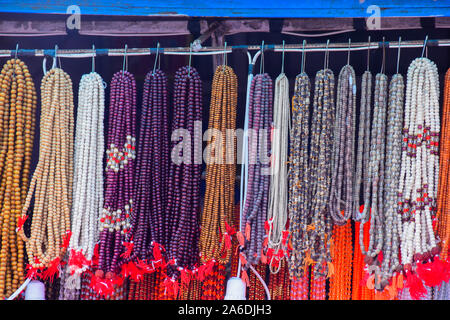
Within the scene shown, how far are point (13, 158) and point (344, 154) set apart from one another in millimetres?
1978

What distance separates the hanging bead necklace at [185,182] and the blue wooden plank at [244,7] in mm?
404

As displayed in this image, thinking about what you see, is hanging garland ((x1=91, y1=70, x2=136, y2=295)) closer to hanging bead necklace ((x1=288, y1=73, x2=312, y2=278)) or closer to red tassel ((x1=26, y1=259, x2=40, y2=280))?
red tassel ((x1=26, y1=259, x2=40, y2=280))

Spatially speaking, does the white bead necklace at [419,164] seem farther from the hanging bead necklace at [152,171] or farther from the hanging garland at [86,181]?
the hanging garland at [86,181]

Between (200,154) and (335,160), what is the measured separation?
81 centimetres

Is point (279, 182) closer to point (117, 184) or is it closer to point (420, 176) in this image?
point (420, 176)

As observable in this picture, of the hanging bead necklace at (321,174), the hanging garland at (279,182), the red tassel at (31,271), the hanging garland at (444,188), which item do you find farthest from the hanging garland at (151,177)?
the hanging garland at (444,188)

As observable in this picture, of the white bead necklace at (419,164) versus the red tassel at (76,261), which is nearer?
the white bead necklace at (419,164)

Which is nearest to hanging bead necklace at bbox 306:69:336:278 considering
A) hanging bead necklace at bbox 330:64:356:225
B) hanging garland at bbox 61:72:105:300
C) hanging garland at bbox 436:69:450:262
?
hanging bead necklace at bbox 330:64:356:225

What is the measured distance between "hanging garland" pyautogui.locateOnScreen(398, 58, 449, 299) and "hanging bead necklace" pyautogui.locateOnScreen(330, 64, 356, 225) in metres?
0.29

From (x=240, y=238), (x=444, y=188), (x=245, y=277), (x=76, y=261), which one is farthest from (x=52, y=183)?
(x=444, y=188)

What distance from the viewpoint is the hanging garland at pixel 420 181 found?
8.45ft

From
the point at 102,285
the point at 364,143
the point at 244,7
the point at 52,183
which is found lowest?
the point at 102,285

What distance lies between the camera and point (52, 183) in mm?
2795

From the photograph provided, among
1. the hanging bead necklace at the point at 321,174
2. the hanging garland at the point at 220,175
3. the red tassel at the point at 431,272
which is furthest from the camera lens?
the hanging garland at the point at 220,175
